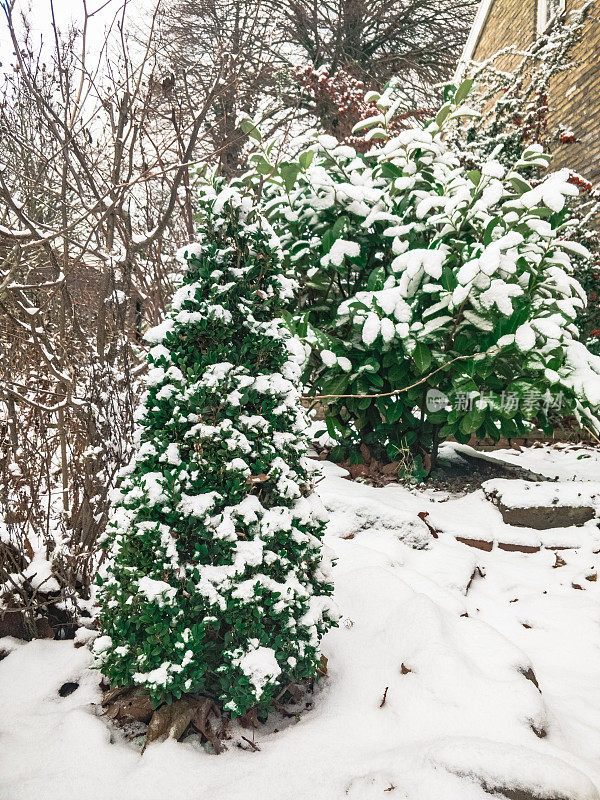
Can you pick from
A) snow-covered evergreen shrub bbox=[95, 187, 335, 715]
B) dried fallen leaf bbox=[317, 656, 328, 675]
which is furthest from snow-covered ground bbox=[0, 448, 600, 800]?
snow-covered evergreen shrub bbox=[95, 187, 335, 715]

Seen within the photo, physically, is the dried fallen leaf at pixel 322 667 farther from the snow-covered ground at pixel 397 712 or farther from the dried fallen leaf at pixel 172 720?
the dried fallen leaf at pixel 172 720

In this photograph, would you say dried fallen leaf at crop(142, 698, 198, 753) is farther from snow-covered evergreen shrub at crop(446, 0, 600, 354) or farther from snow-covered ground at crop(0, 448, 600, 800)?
snow-covered evergreen shrub at crop(446, 0, 600, 354)

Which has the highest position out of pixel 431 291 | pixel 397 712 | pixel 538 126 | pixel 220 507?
pixel 538 126

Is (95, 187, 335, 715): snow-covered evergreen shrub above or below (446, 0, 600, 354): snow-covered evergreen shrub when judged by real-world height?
below

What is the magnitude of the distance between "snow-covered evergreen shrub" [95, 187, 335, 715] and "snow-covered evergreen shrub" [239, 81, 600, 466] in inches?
59.2

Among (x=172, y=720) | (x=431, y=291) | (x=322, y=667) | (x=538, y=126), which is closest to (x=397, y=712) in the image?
(x=322, y=667)

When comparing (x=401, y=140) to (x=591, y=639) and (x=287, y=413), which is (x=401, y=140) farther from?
(x=591, y=639)

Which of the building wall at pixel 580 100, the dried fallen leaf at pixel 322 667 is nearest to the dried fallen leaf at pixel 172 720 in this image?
the dried fallen leaf at pixel 322 667

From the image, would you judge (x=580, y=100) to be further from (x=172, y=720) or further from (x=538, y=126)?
(x=172, y=720)

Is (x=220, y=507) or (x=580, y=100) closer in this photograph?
(x=220, y=507)

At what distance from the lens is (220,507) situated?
1.66 meters

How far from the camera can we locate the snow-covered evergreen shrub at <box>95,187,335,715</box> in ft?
5.13

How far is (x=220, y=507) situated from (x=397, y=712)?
876mm

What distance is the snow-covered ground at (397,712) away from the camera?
143 centimetres
